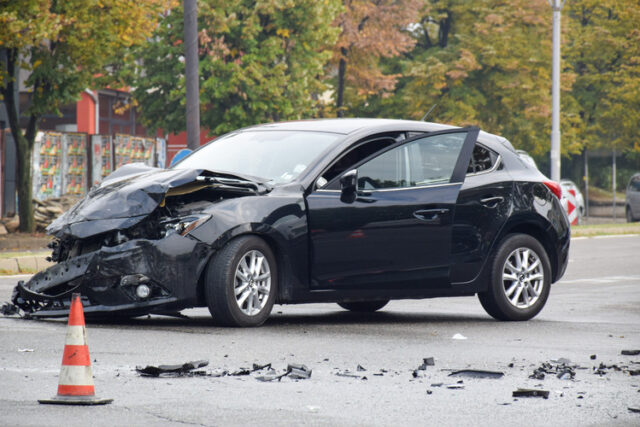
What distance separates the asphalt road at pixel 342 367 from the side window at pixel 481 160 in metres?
1.32

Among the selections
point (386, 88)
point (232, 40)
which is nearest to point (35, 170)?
point (232, 40)

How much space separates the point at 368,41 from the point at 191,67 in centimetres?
1920

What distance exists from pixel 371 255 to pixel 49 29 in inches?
494

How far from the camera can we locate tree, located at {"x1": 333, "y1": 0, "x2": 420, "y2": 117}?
39219 millimetres

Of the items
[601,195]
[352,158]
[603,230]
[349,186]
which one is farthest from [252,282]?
[601,195]

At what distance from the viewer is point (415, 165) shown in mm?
10102

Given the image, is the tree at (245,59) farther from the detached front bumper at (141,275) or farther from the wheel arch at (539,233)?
the detached front bumper at (141,275)

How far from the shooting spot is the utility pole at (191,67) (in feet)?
67.3

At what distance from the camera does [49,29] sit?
67.9 ft

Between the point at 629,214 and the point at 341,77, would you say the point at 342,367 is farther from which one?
the point at 629,214

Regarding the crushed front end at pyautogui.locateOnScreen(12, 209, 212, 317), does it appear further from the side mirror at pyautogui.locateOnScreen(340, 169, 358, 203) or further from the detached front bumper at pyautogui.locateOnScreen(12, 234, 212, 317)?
the side mirror at pyautogui.locateOnScreen(340, 169, 358, 203)

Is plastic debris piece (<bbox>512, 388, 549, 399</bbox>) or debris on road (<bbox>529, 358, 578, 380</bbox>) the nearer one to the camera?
plastic debris piece (<bbox>512, 388, 549, 399</bbox>)

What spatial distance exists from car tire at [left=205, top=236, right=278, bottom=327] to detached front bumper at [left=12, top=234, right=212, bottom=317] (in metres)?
0.13

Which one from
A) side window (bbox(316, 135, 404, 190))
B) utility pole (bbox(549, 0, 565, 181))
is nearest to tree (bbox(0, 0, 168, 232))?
utility pole (bbox(549, 0, 565, 181))
